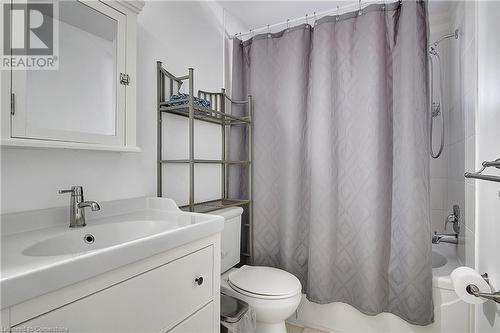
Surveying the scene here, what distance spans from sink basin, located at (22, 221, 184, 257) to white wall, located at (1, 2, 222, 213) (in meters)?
0.18

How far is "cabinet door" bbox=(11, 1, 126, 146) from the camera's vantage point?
89 centimetres

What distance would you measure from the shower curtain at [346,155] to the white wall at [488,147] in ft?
0.89

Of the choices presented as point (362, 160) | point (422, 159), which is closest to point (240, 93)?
point (362, 160)

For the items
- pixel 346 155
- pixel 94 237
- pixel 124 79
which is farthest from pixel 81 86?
pixel 346 155

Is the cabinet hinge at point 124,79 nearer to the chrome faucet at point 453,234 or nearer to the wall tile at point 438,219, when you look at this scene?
the chrome faucet at point 453,234

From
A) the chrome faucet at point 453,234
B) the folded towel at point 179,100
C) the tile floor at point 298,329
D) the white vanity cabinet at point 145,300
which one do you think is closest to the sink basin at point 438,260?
the chrome faucet at point 453,234

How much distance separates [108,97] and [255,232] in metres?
1.36

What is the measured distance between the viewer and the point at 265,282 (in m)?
1.51

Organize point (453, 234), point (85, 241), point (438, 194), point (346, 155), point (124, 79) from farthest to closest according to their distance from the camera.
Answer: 1. point (438, 194)
2. point (453, 234)
3. point (346, 155)
4. point (124, 79)
5. point (85, 241)

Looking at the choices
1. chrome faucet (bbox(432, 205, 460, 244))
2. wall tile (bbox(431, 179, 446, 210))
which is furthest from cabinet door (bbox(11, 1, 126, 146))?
wall tile (bbox(431, 179, 446, 210))

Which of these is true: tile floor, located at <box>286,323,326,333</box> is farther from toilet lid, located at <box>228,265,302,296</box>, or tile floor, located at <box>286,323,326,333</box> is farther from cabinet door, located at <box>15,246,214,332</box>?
cabinet door, located at <box>15,246,214,332</box>

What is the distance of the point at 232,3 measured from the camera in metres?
1.92

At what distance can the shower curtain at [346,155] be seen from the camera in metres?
1.49

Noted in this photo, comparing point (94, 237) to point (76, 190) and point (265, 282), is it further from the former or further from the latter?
point (265, 282)
